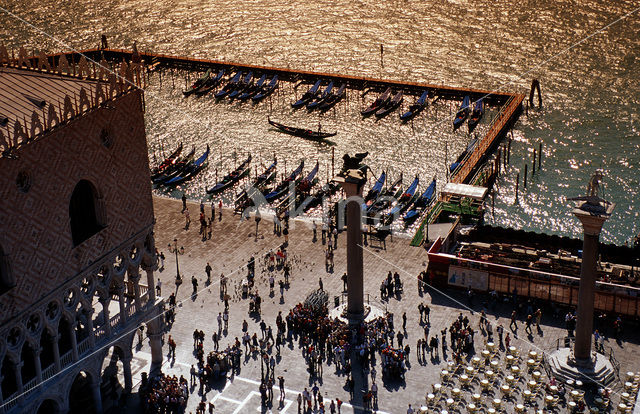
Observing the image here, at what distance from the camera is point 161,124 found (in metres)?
136

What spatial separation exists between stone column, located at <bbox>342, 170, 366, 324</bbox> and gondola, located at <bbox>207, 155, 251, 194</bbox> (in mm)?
33993

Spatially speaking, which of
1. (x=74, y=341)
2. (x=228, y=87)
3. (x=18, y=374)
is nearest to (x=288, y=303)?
(x=74, y=341)

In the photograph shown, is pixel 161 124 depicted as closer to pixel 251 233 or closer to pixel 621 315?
pixel 251 233

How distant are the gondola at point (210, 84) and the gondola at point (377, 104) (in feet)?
72.7

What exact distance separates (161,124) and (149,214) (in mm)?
57567

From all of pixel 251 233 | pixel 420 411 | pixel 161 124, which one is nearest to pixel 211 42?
pixel 161 124

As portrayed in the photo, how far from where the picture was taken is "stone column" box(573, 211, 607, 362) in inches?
2948

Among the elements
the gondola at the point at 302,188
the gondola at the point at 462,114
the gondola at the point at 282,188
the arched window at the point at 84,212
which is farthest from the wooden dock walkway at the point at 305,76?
the arched window at the point at 84,212

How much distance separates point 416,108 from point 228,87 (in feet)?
85.0

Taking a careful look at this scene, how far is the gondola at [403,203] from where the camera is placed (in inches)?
4272

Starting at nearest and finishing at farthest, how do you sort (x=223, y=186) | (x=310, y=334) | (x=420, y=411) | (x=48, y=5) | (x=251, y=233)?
(x=420, y=411) → (x=310, y=334) → (x=251, y=233) → (x=223, y=186) → (x=48, y=5)

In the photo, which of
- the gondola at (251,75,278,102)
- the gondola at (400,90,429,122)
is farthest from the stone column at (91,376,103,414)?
the gondola at (251,75,278,102)

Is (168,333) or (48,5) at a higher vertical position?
(48,5)

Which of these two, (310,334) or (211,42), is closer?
(310,334)
